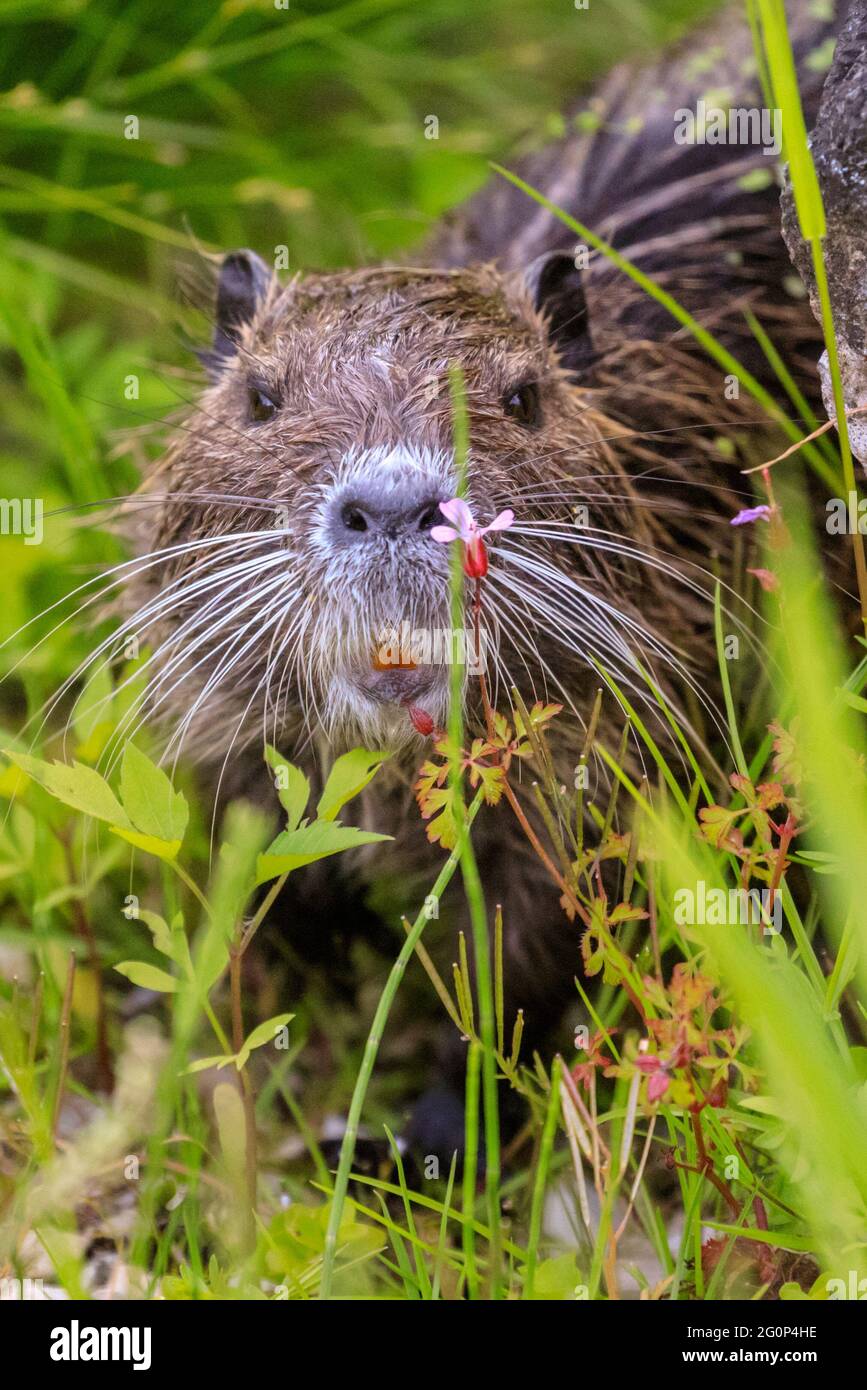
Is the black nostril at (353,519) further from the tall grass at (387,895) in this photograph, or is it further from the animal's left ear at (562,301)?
the animal's left ear at (562,301)

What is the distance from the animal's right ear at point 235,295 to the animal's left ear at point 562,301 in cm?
47

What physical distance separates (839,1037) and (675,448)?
1.25 m

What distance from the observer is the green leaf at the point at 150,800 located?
5.86ft

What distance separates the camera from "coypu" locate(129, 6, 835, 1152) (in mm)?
2016

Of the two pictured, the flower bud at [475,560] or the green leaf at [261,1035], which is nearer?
the flower bud at [475,560]

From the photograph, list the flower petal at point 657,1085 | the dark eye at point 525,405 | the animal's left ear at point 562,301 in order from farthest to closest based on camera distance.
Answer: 1. the animal's left ear at point 562,301
2. the dark eye at point 525,405
3. the flower petal at point 657,1085

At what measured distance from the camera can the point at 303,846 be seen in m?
1.81

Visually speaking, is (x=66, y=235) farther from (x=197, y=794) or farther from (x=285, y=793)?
(x=285, y=793)

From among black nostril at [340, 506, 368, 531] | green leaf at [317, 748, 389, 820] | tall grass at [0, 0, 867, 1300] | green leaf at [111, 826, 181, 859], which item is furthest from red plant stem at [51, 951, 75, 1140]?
black nostril at [340, 506, 368, 531]

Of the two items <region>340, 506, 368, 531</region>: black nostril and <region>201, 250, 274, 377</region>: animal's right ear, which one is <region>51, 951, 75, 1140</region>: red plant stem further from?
<region>201, 250, 274, 377</region>: animal's right ear

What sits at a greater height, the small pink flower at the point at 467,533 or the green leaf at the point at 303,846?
the small pink flower at the point at 467,533

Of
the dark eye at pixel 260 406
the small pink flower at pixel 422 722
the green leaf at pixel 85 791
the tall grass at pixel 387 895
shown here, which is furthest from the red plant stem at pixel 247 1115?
the dark eye at pixel 260 406

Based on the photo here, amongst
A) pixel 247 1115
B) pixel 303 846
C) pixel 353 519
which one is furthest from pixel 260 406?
pixel 247 1115

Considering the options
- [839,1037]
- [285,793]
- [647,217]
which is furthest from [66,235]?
[839,1037]
